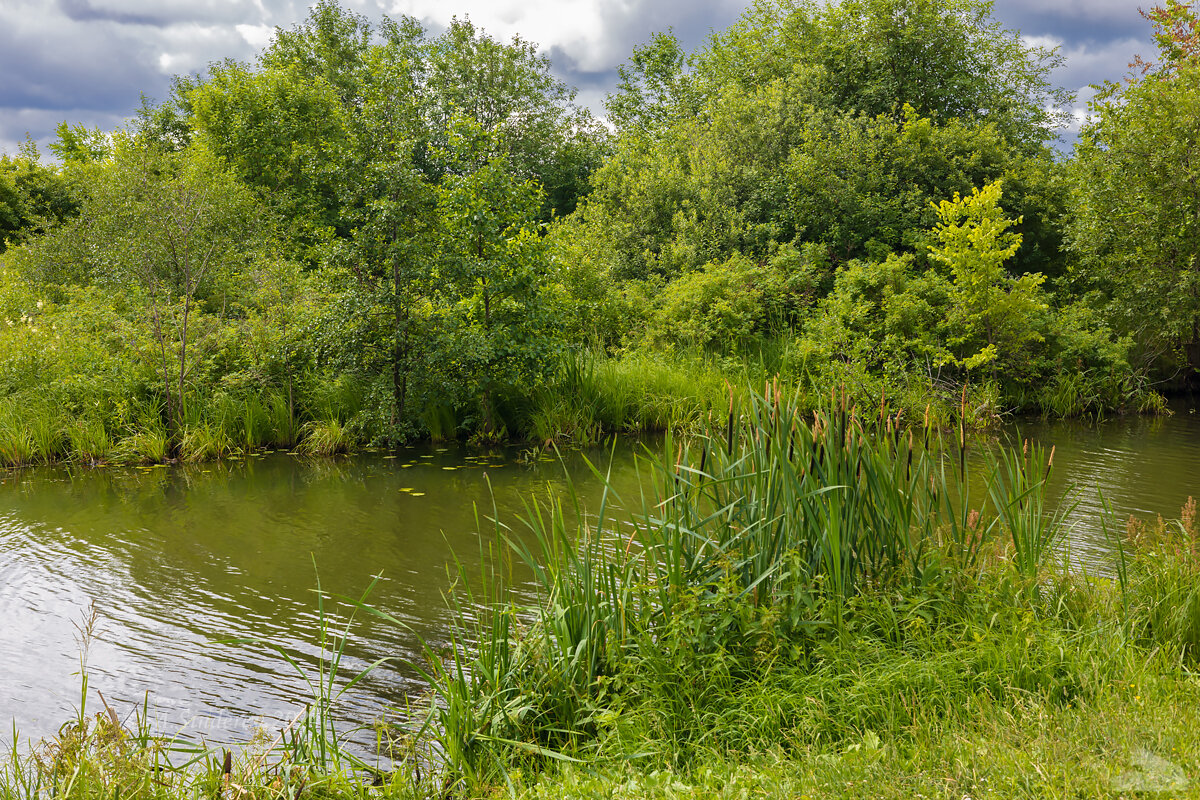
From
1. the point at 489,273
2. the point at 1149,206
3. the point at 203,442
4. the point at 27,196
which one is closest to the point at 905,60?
the point at 1149,206

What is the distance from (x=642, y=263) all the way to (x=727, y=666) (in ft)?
55.0

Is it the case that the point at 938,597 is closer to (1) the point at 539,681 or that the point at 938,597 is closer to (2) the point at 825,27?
(1) the point at 539,681

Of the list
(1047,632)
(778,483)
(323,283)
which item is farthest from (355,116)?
(1047,632)

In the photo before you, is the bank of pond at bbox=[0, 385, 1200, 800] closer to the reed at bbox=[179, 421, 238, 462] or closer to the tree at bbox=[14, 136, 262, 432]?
the reed at bbox=[179, 421, 238, 462]

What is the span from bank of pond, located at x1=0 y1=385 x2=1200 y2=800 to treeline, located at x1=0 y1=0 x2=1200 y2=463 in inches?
103

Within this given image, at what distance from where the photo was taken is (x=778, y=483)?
3.73 m

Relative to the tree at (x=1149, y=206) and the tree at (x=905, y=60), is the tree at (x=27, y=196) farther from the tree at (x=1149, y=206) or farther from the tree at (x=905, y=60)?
the tree at (x=1149, y=206)

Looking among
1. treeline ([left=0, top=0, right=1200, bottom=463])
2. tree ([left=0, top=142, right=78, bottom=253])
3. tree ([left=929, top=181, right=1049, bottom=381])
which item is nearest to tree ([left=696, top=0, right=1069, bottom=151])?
treeline ([left=0, top=0, right=1200, bottom=463])

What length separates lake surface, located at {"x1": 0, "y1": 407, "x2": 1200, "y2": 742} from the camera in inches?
183

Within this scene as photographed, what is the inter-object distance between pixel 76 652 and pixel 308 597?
1.50 meters

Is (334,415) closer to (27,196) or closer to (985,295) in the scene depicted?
(985,295)

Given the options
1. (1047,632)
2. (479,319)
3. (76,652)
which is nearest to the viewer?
(1047,632)

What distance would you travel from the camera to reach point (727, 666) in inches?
136

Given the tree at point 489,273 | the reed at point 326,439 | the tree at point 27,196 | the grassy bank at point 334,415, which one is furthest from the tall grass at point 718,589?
the tree at point 27,196
